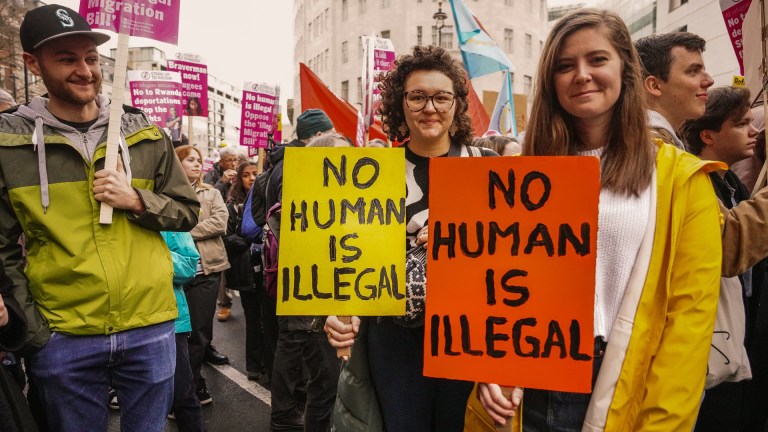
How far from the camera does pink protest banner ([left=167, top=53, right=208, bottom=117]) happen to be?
25.0 ft

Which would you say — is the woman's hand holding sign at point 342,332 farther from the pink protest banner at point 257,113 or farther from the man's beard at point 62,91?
the pink protest banner at point 257,113

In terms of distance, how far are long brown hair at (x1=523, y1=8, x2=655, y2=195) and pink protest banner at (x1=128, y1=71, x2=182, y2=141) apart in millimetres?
5768

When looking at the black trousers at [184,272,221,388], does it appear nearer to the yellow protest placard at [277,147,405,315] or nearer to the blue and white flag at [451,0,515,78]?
the yellow protest placard at [277,147,405,315]

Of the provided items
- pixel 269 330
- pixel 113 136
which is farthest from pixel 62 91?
pixel 269 330

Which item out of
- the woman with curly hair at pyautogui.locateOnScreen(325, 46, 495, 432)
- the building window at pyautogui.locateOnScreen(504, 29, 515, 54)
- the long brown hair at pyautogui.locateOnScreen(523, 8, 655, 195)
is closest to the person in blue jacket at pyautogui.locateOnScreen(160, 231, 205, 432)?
the woman with curly hair at pyautogui.locateOnScreen(325, 46, 495, 432)

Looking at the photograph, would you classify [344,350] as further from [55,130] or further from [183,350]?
[183,350]

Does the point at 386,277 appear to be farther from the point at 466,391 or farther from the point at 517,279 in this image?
the point at 466,391

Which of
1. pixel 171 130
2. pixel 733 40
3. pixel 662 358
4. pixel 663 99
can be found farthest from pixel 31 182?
pixel 171 130

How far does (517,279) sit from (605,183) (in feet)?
1.42

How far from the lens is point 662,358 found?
1377 millimetres

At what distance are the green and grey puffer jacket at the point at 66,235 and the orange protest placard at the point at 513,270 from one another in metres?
1.33

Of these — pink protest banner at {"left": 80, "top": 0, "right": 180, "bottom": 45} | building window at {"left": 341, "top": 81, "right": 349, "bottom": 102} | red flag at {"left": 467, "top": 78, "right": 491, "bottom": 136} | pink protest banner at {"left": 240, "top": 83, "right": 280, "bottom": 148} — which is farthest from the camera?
building window at {"left": 341, "top": 81, "right": 349, "bottom": 102}

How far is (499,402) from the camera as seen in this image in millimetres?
1455

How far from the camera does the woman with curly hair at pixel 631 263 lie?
1.37 m
